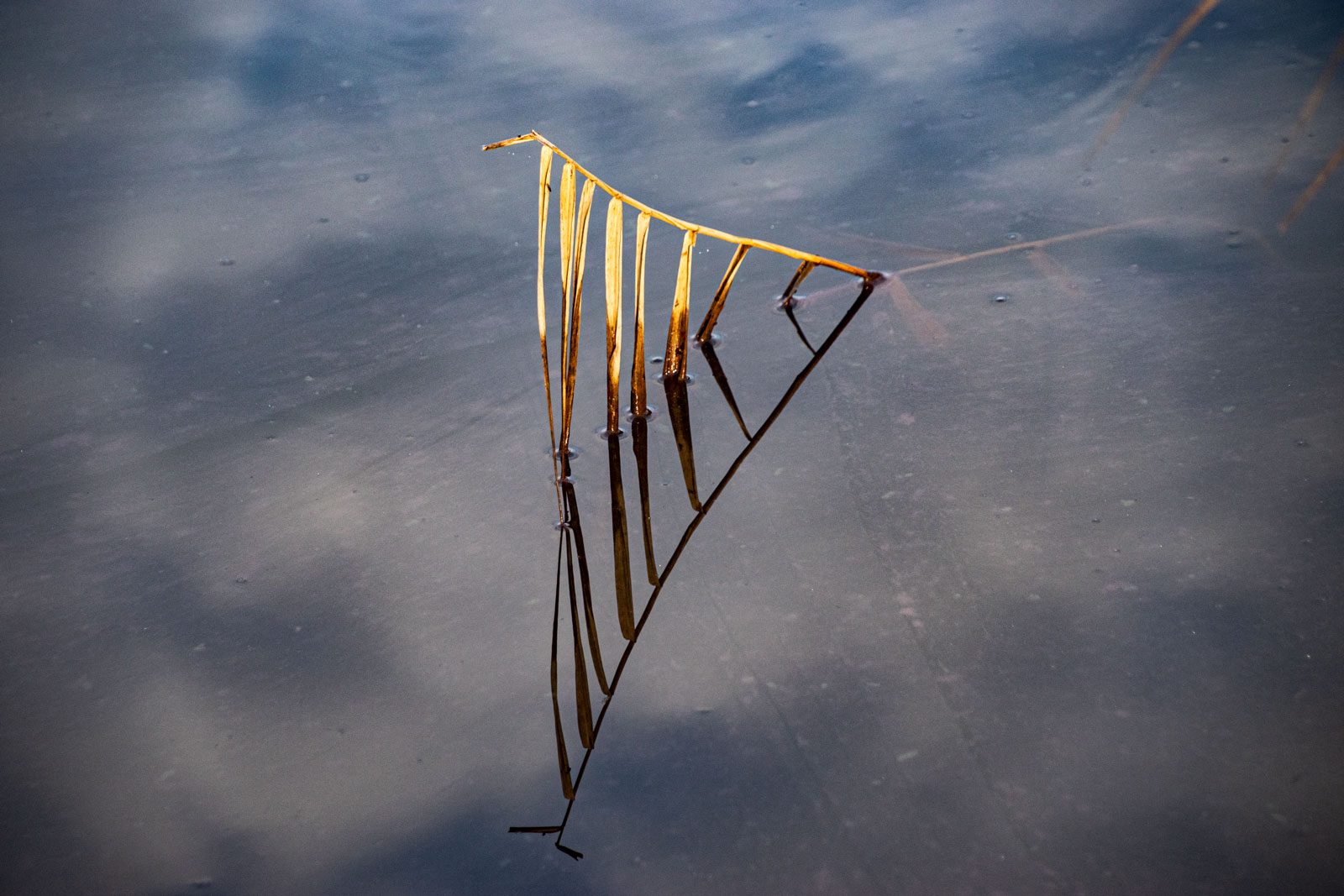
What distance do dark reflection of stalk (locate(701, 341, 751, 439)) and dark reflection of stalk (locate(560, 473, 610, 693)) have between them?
0.25 m

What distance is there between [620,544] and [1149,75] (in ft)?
4.99

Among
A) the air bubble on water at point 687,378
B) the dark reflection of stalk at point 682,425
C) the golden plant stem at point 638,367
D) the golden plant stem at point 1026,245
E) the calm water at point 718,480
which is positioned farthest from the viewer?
the golden plant stem at point 1026,245

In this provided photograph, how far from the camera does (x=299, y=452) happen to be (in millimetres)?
1512

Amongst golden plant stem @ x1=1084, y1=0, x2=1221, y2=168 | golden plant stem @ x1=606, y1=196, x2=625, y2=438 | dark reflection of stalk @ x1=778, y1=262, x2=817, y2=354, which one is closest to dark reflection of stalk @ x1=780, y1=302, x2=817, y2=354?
dark reflection of stalk @ x1=778, y1=262, x2=817, y2=354

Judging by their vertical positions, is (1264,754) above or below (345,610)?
below

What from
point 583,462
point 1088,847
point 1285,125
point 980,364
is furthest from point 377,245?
point 1285,125

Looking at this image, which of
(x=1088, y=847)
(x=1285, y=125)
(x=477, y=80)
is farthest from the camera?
(x=477, y=80)

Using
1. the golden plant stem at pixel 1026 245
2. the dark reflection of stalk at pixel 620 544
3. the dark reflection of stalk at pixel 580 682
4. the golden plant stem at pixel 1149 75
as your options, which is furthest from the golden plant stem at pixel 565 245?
the golden plant stem at pixel 1149 75

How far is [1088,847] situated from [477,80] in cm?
198

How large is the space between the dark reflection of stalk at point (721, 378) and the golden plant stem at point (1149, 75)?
0.82 m

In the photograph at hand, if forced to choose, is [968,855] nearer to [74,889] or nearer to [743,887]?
[743,887]

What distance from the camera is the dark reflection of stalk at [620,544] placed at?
127 centimetres

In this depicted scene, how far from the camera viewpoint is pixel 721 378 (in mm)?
1561

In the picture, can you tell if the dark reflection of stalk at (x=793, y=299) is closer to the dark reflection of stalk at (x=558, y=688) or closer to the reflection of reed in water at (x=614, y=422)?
the reflection of reed in water at (x=614, y=422)
